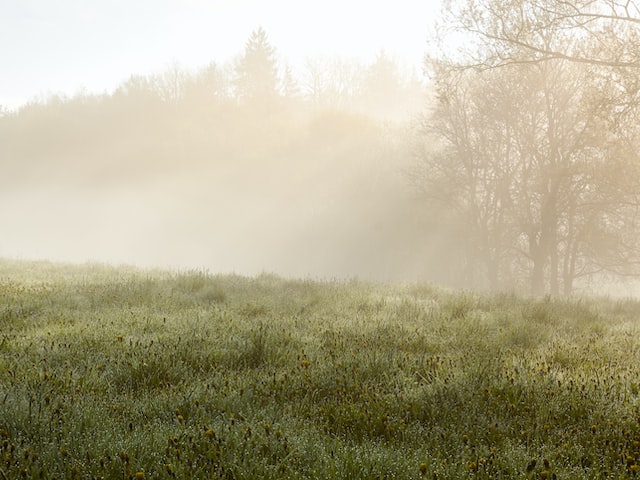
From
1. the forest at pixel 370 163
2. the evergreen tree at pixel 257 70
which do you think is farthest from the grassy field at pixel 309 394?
the evergreen tree at pixel 257 70

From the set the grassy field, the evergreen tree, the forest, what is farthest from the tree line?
the evergreen tree

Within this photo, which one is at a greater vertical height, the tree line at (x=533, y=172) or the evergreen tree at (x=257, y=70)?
the evergreen tree at (x=257, y=70)

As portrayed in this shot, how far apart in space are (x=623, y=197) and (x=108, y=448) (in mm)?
19979

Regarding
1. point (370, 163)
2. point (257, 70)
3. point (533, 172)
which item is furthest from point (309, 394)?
point (257, 70)

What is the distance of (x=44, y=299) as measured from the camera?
25.2 ft

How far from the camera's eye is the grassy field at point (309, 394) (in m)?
2.86

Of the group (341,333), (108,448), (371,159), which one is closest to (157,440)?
→ (108,448)

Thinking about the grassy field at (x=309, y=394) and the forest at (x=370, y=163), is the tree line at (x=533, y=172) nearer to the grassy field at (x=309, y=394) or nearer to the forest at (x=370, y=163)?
the forest at (x=370, y=163)

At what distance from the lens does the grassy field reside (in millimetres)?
2863

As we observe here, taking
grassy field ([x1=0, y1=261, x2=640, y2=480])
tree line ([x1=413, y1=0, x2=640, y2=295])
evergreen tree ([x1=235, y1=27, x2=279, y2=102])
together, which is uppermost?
evergreen tree ([x1=235, y1=27, x2=279, y2=102])

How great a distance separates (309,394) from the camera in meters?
4.12

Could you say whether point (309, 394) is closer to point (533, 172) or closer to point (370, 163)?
point (533, 172)

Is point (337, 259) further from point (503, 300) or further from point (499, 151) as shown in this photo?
point (503, 300)

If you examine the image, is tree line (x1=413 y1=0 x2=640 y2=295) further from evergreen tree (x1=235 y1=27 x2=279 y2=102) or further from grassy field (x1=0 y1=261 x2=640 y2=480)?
evergreen tree (x1=235 y1=27 x2=279 y2=102)
